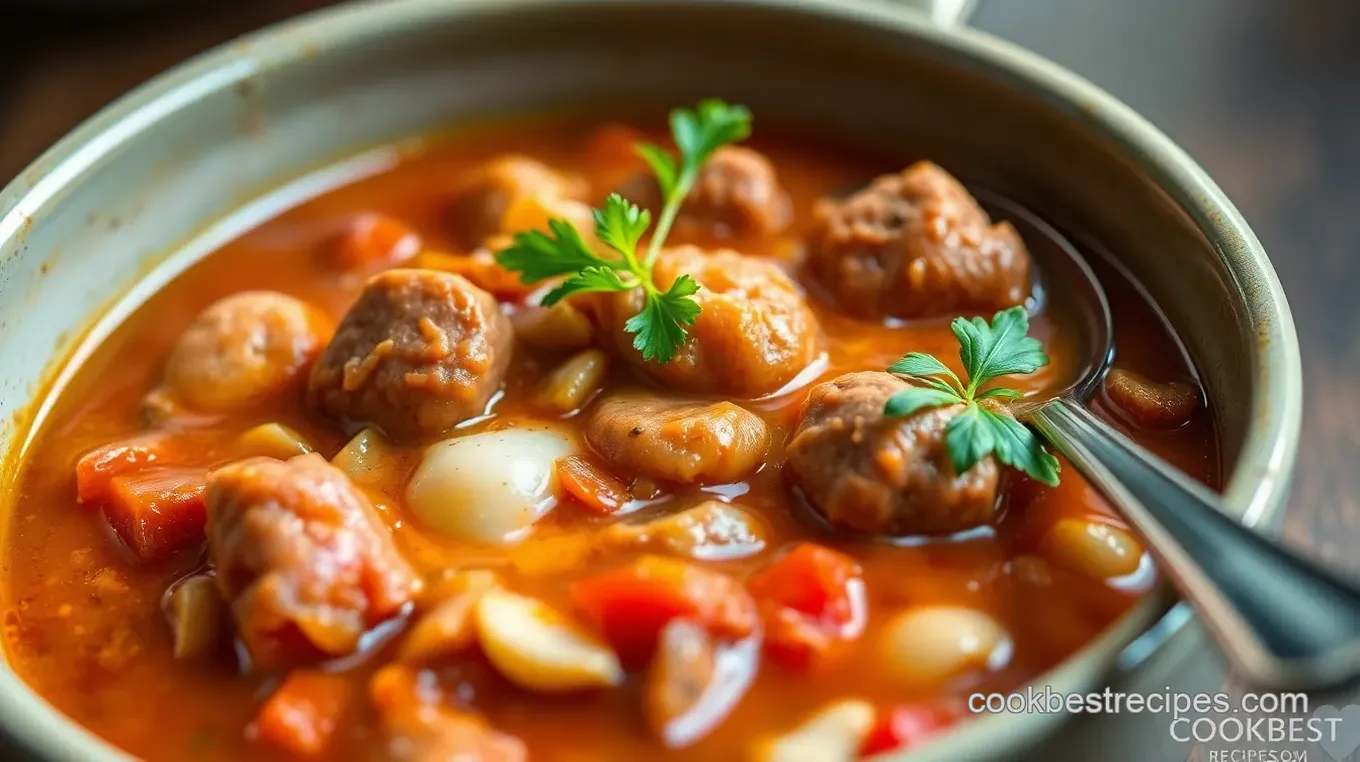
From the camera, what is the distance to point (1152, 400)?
2574mm

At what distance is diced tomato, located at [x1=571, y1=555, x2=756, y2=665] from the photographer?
7.19ft

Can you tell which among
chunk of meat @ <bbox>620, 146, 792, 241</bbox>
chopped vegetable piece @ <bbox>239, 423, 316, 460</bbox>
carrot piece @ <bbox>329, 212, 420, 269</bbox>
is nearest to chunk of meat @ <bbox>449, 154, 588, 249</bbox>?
carrot piece @ <bbox>329, 212, 420, 269</bbox>

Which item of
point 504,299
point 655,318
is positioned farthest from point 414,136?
point 655,318

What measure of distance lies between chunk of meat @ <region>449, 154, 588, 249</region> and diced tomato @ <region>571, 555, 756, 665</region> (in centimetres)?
121

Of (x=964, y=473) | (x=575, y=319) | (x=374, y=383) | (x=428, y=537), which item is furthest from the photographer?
(x=575, y=319)

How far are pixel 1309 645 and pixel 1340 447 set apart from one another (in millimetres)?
1614

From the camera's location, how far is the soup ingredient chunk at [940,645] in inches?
84.8

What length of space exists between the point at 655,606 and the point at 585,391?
25.9 inches

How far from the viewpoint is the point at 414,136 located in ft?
11.6

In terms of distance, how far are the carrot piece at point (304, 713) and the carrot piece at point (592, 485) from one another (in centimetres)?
55

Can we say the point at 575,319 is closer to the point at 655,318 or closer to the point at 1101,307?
the point at 655,318

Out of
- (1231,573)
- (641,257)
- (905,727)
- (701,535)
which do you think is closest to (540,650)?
(701,535)

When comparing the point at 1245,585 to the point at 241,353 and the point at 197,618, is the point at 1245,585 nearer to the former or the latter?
the point at 197,618

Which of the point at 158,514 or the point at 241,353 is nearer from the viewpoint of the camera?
the point at 158,514
